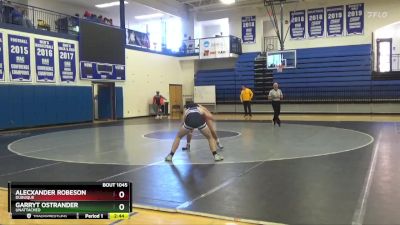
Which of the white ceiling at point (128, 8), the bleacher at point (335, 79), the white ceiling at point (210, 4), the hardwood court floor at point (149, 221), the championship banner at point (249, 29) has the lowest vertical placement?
the hardwood court floor at point (149, 221)

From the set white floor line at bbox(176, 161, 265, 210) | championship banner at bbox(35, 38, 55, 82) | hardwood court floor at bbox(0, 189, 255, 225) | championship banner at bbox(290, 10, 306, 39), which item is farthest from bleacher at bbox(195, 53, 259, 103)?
hardwood court floor at bbox(0, 189, 255, 225)

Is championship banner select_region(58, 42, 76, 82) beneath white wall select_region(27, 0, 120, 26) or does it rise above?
beneath

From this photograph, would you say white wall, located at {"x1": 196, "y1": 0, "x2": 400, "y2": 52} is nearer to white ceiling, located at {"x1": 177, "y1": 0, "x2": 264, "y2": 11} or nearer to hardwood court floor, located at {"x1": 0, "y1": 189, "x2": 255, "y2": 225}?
white ceiling, located at {"x1": 177, "y1": 0, "x2": 264, "y2": 11}

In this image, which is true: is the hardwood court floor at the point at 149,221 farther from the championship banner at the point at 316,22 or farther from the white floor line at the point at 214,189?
the championship banner at the point at 316,22

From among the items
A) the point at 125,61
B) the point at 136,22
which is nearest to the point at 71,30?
the point at 125,61

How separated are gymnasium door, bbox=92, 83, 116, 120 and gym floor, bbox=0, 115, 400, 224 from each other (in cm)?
1140

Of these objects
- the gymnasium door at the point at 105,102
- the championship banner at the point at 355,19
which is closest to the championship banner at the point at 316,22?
the championship banner at the point at 355,19

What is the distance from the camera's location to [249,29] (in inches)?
1134

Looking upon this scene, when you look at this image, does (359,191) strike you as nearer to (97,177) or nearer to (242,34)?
(97,177)

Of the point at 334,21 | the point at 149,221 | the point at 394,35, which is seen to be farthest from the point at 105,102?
the point at 149,221

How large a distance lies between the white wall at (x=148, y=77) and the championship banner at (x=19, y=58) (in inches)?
263

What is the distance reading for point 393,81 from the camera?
22922 mm

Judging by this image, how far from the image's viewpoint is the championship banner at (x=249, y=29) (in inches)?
1128

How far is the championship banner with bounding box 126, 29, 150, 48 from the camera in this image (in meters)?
24.5
